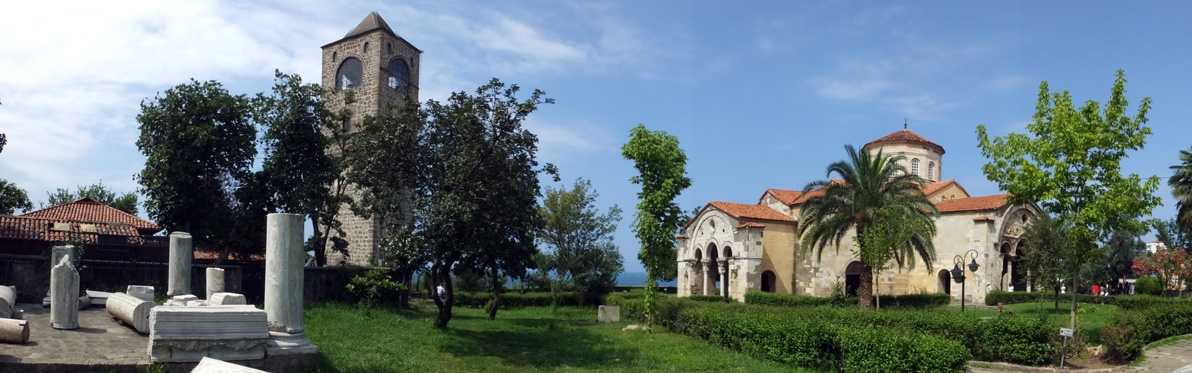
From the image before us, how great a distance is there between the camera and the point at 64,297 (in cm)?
1293

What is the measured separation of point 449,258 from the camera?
1934cm

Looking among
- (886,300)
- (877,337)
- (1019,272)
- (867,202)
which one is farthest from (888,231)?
(877,337)

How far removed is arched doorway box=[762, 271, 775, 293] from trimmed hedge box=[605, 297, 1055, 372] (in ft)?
61.6

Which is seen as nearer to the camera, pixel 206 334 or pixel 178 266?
pixel 206 334

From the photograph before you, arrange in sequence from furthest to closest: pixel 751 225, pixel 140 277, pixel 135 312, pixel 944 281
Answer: pixel 751 225
pixel 944 281
pixel 140 277
pixel 135 312

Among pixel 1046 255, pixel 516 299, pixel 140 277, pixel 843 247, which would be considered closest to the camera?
pixel 140 277

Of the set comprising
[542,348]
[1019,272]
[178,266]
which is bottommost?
[542,348]

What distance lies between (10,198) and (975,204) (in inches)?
1561

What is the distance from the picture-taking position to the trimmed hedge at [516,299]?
3588 cm

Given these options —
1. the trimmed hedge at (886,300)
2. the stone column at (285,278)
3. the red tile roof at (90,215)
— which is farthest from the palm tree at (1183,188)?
the red tile roof at (90,215)

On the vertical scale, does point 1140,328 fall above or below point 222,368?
below

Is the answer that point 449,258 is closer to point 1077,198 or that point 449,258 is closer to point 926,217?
point 1077,198

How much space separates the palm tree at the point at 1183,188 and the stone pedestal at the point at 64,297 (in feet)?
125

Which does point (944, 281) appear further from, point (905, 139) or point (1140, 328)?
point (1140, 328)
